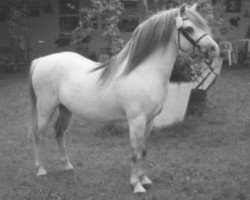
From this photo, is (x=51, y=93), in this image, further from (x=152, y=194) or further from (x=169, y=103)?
(x=169, y=103)

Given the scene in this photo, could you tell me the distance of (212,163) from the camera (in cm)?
605

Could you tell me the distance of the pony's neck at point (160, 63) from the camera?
482 cm

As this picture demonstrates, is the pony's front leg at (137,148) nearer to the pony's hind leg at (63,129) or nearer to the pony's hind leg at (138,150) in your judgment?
the pony's hind leg at (138,150)

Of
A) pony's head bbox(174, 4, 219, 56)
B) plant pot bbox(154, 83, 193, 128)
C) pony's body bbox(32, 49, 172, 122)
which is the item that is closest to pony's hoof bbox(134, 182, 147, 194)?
pony's body bbox(32, 49, 172, 122)

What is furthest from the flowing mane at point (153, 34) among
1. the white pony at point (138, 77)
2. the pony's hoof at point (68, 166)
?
the pony's hoof at point (68, 166)

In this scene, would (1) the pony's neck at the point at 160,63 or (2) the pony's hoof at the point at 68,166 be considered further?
(2) the pony's hoof at the point at 68,166

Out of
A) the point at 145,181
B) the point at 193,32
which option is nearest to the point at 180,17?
the point at 193,32

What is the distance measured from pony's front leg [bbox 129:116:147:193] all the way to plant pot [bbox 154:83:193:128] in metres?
2.46

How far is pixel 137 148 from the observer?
15.9 ft

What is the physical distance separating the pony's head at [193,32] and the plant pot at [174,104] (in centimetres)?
279

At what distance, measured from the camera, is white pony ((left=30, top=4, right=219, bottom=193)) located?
15.5ft

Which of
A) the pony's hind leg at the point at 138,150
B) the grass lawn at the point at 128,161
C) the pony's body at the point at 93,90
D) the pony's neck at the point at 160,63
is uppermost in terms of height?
the pony's neck at the point at 160,63

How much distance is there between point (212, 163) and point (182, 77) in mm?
1878

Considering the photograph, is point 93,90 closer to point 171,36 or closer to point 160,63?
point 160,63
